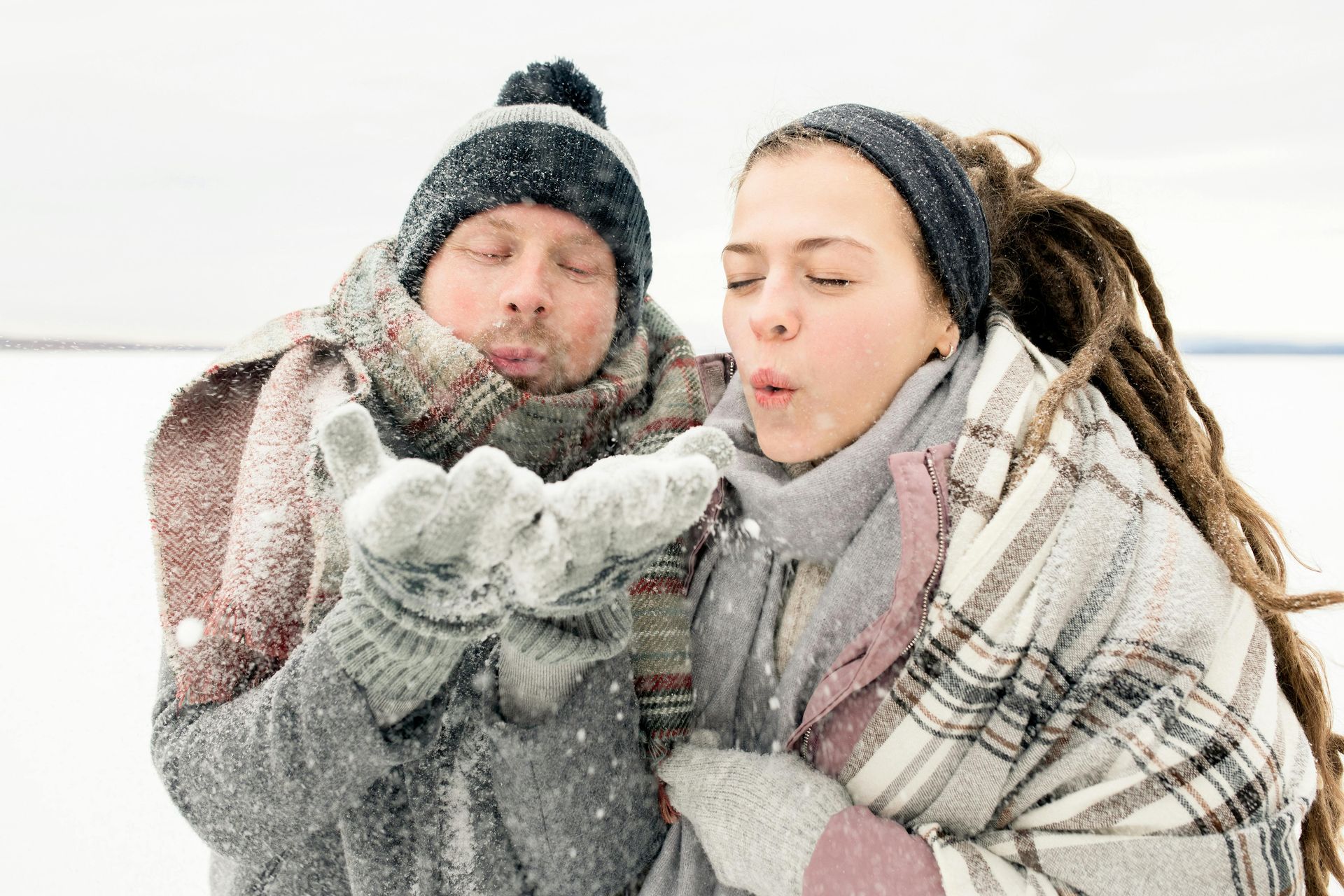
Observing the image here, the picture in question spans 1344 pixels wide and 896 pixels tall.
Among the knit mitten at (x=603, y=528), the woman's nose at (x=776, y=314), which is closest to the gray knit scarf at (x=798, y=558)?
the woman's nose at (x=776, y=314)

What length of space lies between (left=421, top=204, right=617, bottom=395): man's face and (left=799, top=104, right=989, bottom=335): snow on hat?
0.51m

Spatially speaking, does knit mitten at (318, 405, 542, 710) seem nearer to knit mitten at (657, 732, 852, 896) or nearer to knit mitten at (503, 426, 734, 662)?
knit mitten at (503, 426, 734, 662)

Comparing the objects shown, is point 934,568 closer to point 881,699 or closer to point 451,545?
point 881,699

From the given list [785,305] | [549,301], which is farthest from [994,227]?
[549,301]

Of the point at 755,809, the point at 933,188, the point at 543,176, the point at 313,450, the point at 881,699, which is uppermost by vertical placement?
the point at 933,188

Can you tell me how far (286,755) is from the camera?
42.1 inches

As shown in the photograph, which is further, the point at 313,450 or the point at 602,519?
the point at 313,450

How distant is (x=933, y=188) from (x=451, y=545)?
3.49ft

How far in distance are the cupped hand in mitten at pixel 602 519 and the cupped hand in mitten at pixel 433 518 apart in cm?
2

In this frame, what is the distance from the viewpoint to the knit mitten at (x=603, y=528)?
839 mm

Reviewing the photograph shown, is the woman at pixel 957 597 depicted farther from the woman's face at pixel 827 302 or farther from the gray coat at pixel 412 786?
the gray coat at pixel 412 786

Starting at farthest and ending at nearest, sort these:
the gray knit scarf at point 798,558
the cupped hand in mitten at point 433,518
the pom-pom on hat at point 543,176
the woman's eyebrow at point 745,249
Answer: the pom-pom on hat at point 543,176 → the woman's eyebrow at point 745,249 → the gray knit scarf at point 798,558 → the cupped hand in mitten at point 433,518

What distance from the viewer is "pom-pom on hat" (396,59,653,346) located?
1526 mm

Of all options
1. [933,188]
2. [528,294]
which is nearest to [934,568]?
[933,188]
